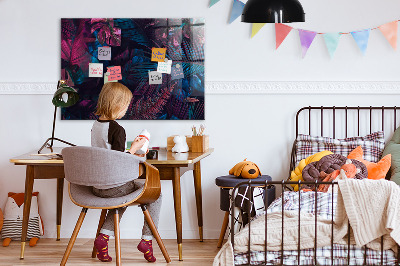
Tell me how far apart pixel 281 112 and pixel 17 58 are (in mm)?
1939

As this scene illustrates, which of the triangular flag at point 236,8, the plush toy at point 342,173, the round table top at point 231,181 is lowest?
the round table top at point 231,181

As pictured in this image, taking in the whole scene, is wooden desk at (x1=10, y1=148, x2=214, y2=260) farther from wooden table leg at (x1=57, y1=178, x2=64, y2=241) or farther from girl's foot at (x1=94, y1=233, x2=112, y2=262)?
girl's foot at (x1=94, y1=233, x2=112, y2=262)

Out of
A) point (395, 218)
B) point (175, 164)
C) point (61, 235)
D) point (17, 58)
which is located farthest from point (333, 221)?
point (17, 58)

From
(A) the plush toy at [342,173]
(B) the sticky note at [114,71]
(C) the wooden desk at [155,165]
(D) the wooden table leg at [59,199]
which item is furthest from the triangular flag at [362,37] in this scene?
(D) the wooden table leg at [59,199]

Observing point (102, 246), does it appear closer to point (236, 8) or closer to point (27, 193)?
point (27, 193)

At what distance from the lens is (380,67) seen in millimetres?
4293

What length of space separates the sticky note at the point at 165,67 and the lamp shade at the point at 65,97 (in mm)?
611

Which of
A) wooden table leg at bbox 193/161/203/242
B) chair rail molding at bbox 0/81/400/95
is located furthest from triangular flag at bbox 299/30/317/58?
wooden table leg at bbox 193/161/203/242

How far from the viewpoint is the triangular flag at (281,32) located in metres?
4.29

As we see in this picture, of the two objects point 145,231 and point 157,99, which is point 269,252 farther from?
point 157,99

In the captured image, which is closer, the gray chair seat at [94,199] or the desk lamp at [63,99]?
the gray chair seat at [94,199]

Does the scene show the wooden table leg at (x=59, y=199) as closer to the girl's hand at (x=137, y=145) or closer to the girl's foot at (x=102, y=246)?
the girl's foot at (x=102, y=246)

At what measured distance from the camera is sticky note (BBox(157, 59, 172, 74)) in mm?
4336

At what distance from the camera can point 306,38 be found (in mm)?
4266
